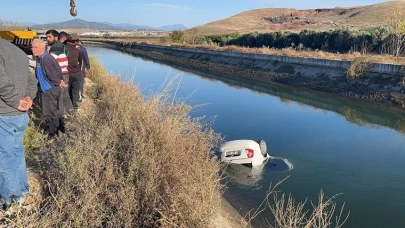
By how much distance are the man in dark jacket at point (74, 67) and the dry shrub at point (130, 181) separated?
9.08 feet

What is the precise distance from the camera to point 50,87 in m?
5.89

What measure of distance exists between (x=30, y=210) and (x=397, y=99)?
1585 centimetres

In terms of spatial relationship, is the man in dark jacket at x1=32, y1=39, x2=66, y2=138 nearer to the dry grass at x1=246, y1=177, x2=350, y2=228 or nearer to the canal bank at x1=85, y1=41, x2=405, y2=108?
the dry grass at x1=246, y1=177, x2=350, y2=228

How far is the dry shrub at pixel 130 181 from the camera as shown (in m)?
3.52

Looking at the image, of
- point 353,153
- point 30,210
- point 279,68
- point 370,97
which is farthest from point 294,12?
point 30,210

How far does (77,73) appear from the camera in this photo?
8.05 meters

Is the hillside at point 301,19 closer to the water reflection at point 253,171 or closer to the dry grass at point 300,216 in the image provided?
the water reflection at point 253,171

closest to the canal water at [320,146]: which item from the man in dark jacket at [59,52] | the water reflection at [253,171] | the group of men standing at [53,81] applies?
the water reflection at [253,171]

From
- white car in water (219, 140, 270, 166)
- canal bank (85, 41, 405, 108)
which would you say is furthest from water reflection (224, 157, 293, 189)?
canal bank (85, 41, 405, 108)

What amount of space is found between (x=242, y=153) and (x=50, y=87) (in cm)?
414

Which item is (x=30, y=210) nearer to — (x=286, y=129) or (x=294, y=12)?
(x=286, y=129)

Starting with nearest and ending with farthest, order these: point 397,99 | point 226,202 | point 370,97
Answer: point 226,202 → point 397,99 → point 370,97

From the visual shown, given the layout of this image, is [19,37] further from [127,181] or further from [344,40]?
[344,40]

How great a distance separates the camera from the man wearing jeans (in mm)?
3393
